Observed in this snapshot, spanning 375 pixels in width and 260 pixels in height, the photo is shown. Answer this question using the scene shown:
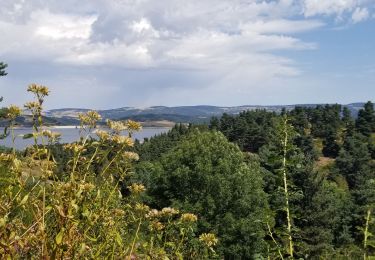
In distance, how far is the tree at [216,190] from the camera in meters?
39.9

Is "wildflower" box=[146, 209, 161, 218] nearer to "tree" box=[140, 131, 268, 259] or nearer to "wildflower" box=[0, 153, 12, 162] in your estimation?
"wildflower" box=[0, 153, 12, 162]

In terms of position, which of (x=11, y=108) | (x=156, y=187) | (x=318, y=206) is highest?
(x=11, y=108)

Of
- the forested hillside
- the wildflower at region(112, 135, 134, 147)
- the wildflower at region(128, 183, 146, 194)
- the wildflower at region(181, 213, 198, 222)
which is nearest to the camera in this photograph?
the forested hillside

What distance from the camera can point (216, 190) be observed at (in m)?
41.9

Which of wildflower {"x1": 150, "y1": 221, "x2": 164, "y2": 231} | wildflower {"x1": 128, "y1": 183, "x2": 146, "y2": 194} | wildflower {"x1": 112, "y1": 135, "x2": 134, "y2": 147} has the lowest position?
wildflower {"x1": 150, "y1": 221, "x2": 164, "y2": 231}

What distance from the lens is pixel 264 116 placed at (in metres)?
146

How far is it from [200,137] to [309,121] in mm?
111794

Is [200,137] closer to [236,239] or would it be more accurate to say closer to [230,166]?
[230,166]

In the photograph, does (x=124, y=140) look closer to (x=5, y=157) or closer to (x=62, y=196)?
(x=62, y=196)

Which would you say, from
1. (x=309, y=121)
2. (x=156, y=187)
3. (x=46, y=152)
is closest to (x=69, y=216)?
(x=46, y=152)

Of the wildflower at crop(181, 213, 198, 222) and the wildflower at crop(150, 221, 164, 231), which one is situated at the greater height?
the wildflower at crop(181, 213, 198, 222)

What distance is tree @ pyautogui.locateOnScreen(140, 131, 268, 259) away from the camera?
3988 centimetres

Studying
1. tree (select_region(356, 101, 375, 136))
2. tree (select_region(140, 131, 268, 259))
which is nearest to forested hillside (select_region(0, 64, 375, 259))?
tree (select_region(140, 131, 268, 259))

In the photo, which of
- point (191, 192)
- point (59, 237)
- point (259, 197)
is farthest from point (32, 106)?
point (259, 197)
